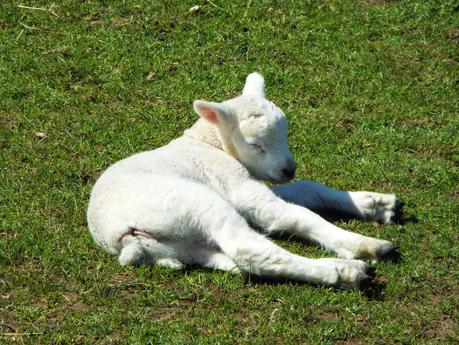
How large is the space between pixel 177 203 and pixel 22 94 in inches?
184

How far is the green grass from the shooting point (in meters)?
6.99

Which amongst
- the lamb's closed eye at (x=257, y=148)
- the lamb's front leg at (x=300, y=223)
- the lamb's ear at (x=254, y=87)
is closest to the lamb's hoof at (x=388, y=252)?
the lamb's front leg at (x=300, y=223)

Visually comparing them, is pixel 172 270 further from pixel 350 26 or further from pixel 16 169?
pixel 350 26

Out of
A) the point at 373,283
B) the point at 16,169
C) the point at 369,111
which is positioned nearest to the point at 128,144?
the point at 16,169

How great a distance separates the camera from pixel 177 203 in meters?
7.40

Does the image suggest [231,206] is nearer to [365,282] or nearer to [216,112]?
[216,112]

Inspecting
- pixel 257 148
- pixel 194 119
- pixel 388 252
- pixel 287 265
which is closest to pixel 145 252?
pixel 287 265

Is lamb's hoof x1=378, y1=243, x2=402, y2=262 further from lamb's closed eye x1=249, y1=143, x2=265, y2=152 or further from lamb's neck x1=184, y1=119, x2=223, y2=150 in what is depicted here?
lamb's neck x1=184, y1=119, x2=223, y2=150

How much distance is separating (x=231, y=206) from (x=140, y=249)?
78 centimetres

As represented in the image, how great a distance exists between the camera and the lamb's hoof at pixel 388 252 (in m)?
7.66

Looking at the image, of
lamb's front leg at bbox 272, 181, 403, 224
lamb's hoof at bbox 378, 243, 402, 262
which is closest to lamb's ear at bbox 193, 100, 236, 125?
lamb's front leg at bbox 272, 181, 403, 224

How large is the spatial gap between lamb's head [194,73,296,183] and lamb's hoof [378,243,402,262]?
1.14 m

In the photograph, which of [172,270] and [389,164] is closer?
[172,270]

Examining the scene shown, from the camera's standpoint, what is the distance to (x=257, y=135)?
8391 millimetres
